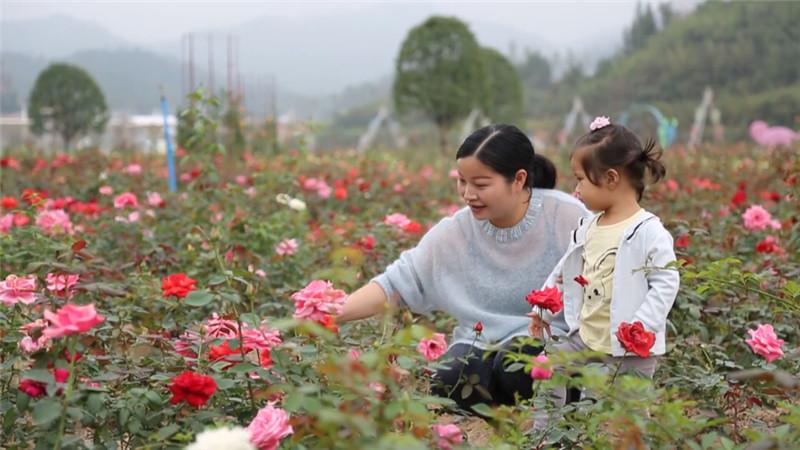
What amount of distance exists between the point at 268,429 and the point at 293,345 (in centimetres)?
27

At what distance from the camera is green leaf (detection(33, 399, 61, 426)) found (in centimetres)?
138

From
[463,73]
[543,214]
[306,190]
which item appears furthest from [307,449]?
[463,73]

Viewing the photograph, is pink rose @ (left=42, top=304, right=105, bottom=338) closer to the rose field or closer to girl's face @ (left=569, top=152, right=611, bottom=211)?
the rose field

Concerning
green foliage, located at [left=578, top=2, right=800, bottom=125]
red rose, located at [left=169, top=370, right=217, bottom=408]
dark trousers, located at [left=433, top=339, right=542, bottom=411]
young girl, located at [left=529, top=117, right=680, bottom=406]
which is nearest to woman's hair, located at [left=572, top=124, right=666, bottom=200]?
young girl, located at [left=529, top=117, right=680, bottom=406]

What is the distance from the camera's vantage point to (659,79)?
91.6ft

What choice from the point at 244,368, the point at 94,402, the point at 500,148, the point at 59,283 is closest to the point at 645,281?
the point at 500,148

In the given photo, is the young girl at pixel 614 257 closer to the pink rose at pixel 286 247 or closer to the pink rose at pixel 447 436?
the pink rose at pixel 447 436

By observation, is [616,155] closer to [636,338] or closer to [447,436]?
[636,338]

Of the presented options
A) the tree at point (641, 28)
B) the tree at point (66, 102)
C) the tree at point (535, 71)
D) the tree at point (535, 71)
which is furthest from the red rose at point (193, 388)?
the tree at point (535, 71)

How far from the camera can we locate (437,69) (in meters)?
15.0

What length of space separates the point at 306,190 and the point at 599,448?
400 centimetres

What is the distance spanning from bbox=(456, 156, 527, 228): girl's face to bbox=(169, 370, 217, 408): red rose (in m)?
0.97

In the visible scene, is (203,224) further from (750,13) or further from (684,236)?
(750,13)

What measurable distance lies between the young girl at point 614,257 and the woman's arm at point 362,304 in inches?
16.1
